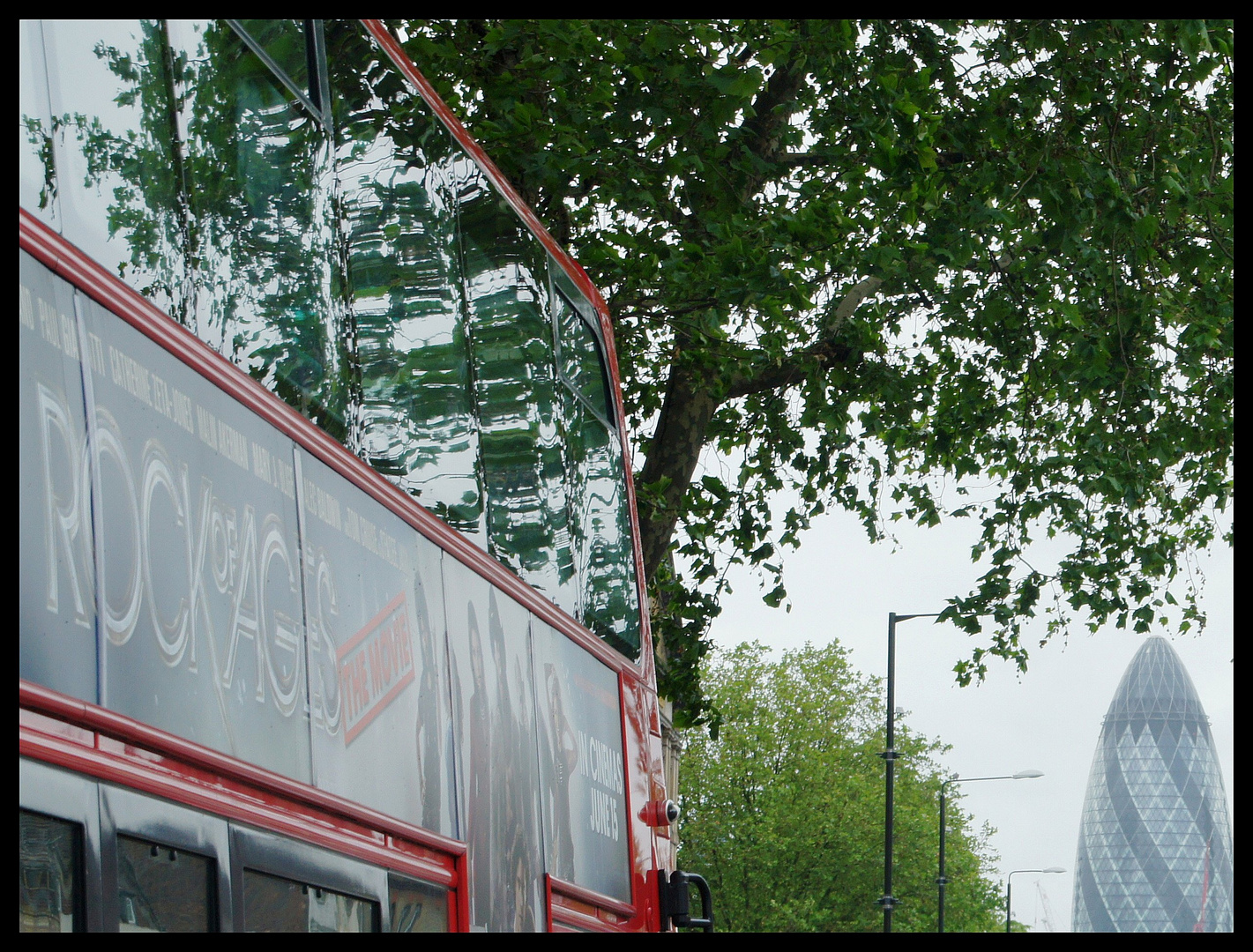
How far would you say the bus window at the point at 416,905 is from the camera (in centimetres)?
385

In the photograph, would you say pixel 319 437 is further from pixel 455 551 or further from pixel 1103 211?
pixel 1103 211

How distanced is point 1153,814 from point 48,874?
168697 mm

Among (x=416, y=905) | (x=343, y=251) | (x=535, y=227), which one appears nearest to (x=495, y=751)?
(x=416, y=905)

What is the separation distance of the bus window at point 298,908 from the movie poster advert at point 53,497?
69 centimetres

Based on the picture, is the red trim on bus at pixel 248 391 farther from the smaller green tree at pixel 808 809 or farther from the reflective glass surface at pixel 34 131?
the smaller green tree at pixel 808 809

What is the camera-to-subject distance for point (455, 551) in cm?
462

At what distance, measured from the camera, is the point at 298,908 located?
3359 millimetres

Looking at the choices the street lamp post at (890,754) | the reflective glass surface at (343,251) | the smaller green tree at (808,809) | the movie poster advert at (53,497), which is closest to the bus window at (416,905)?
the reflective glass surface at (343,251)

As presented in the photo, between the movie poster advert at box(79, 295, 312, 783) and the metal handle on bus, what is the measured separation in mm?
3482

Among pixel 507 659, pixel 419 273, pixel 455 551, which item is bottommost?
pixel 507 659

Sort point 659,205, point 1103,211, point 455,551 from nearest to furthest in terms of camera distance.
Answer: point 455,551 < point 1103,211 < point 659,205

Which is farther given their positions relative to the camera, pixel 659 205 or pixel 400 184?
pixel 659 205

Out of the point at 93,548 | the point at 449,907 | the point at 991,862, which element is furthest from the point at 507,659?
the point at 991,862
